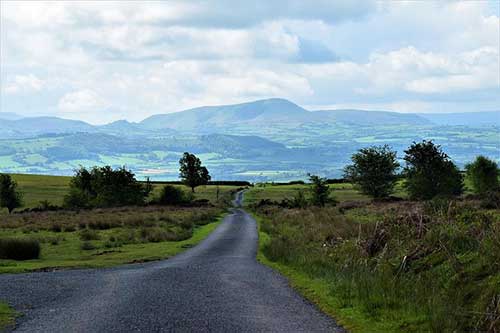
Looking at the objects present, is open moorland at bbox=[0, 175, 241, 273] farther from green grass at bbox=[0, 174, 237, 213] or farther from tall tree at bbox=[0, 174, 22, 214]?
green grass at bbox=[0, 174, 237, 213]

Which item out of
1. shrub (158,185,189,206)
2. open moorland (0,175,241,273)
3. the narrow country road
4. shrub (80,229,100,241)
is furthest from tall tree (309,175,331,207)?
the narrow country road

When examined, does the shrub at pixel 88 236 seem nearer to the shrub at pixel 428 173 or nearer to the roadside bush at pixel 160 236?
the roadside bush at pixel 160 236

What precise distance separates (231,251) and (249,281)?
15.5 metres

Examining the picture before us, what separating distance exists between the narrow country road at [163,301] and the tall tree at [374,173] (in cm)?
7458

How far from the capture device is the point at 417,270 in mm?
15898

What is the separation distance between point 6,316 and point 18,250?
60.7 feet

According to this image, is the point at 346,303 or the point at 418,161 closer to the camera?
the point at 346,303

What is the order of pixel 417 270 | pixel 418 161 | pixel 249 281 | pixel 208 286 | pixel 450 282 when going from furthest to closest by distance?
pixel 418 161
pixel 249 281
pixel 208 286
pixel 417 270
pixel 450 282

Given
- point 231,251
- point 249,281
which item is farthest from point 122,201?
point 249,281

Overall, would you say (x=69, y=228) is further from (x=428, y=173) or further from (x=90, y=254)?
(x=428, y=173)

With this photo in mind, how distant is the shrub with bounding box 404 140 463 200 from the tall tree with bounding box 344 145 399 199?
24.4 feet

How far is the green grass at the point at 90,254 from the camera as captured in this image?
90.7ft

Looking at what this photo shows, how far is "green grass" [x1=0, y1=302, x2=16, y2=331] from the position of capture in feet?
43.8

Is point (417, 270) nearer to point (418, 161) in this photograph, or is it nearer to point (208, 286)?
point (208, 286)
